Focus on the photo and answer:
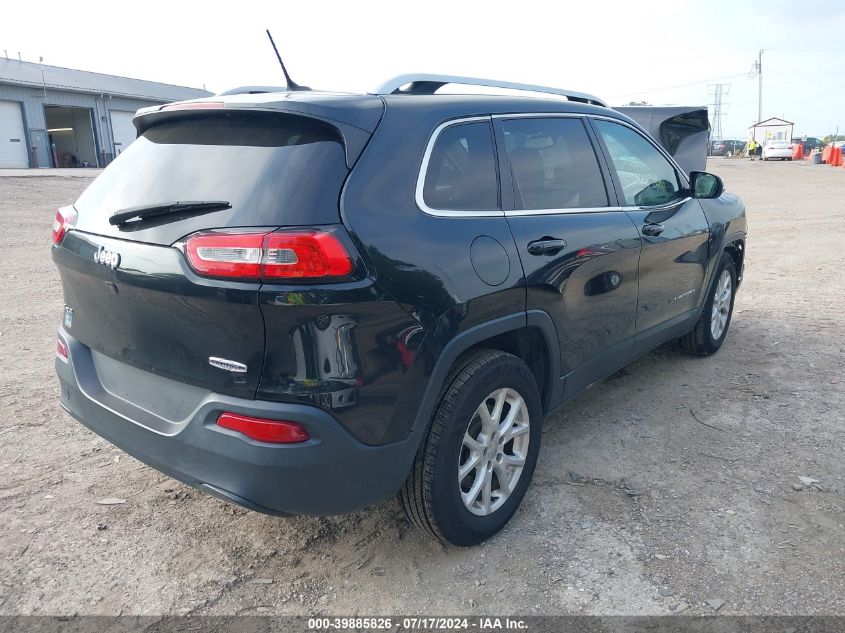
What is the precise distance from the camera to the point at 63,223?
9.43ft

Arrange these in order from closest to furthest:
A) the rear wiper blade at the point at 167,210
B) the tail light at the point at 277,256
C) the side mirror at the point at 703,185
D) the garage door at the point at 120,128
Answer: the tail light at the point at 277,256, the rear wiper blade at the point at 167,210, the side mirror at the point at 703,185, the garage door at the point at 120,128

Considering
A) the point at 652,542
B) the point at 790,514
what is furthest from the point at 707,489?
the point at 652,542

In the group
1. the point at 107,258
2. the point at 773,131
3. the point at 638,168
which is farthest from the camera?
the point at 773,131

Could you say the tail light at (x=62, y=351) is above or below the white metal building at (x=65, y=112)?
below

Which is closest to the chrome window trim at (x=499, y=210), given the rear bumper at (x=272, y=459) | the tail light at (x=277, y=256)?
the tail light at (x=277, y=256)

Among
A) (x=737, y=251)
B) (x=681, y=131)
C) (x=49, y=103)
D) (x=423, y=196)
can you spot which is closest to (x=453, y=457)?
(x=423, y=196)

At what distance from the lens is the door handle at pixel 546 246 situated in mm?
2956

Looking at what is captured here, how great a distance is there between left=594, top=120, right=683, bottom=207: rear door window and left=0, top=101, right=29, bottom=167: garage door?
3392 centimetres

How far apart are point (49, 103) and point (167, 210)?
Result: 121 feet

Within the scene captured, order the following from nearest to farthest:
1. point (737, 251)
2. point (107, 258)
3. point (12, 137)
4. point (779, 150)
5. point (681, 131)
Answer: point (107, 258) < point (737, 251) < point (681, 131) < point (12, 137) < point (779, 150)

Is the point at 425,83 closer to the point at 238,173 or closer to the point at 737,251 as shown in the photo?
the point at 238,173

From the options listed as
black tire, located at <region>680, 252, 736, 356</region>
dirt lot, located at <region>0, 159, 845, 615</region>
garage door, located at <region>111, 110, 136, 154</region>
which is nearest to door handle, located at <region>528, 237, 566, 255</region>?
dirt lot, located at <region>0, 159, 845, 615</region>

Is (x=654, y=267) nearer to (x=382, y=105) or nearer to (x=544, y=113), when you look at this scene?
(x=544, y=113)

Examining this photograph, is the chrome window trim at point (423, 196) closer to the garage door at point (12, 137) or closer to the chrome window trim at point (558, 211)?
the chrome window trim at point (558, 211)
